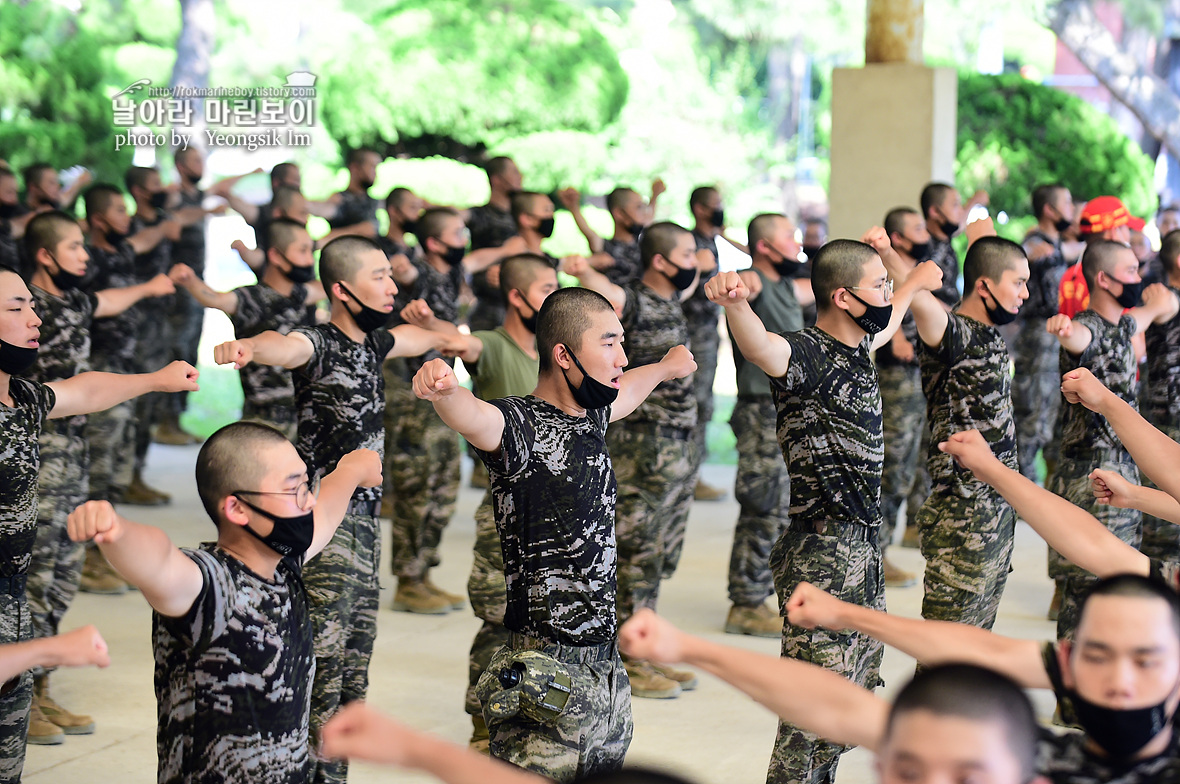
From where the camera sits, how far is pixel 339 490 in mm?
3684

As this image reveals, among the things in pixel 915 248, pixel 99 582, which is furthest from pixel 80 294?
pixel 915 248

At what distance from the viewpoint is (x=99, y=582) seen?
25.5ft

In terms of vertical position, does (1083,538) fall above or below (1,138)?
below

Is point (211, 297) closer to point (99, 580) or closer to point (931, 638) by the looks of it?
point (99, 580)

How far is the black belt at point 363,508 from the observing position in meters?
4.88

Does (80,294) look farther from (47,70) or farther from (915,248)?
(47,70)

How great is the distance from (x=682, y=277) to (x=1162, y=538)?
2724 mm

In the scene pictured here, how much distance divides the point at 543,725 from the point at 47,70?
13.6 meters

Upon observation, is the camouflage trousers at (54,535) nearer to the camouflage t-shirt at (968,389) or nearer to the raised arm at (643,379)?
the raised arm at (643,379)

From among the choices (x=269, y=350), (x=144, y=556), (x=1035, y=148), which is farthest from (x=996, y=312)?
(x=1035, y=148)

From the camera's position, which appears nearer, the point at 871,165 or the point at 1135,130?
the point at 871,165

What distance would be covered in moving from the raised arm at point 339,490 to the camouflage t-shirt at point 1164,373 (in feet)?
15.2

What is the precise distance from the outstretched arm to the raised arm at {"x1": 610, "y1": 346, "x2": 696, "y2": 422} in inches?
84.5

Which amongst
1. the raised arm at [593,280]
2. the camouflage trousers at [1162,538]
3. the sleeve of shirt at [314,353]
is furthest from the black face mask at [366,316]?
the camouflage trousers at [1162,538]
